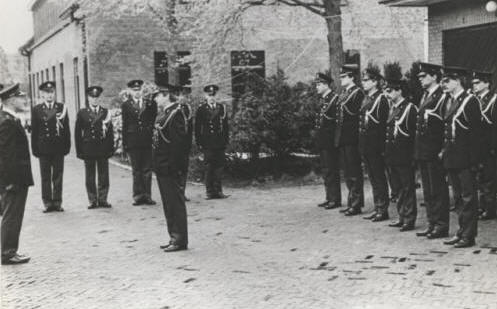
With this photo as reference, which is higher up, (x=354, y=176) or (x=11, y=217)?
(x=354, y=176)

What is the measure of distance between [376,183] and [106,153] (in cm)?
479

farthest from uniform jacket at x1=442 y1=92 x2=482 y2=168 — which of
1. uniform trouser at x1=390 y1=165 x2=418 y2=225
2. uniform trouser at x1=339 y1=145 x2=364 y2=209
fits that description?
uniform trouser at x1=339 y1=145 x2=364 y2=209

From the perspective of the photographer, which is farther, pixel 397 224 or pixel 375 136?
pixel 375 136

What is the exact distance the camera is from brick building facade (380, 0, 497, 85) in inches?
529

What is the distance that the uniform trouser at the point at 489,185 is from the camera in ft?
34.6

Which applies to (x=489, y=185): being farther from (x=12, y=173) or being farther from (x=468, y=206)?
(x=12, y=173)

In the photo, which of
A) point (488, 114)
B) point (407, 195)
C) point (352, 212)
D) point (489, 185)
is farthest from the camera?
point (352, 212)

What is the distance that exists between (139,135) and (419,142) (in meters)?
5.43

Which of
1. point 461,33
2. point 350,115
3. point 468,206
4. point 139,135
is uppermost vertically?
point 461,33

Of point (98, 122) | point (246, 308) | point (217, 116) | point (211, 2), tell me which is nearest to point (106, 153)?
point (98, 122)

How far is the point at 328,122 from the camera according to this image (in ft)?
38.4

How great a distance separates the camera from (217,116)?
1330 centimetres

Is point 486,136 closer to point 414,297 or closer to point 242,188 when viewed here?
point 414,297

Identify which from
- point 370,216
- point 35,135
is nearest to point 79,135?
point 35,135
